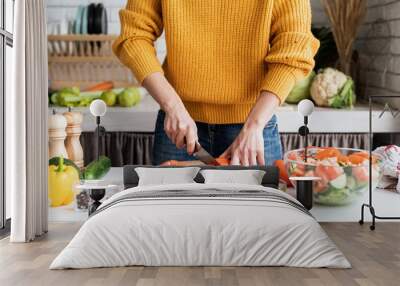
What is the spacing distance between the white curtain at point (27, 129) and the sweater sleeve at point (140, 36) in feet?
1.55

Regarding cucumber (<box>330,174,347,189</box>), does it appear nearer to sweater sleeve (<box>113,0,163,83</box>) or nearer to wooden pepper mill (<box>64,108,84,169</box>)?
sweater sleeve (<box>113,0,163,83</box>)

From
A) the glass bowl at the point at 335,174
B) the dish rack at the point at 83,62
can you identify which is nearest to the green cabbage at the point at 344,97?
the dish rack at the point at 83,62

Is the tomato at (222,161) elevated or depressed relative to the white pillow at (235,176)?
elevated

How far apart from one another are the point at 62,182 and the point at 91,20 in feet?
7.74

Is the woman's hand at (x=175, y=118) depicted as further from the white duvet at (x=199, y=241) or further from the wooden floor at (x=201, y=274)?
the wooden floor at (x=201, y=274)

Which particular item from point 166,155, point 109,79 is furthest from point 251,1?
point 109,79

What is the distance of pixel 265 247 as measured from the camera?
114 inches

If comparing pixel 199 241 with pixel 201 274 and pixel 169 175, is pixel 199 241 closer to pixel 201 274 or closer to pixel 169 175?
pixel 201 274

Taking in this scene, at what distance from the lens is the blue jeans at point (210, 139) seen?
3.56m

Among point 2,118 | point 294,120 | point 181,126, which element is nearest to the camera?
point 181,126

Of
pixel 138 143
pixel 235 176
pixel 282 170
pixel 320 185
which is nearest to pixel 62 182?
pixel 235 176

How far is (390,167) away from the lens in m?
4.06

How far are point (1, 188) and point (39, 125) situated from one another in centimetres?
46

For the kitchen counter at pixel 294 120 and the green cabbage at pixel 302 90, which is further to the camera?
the green cabbage at pixel 302 90
